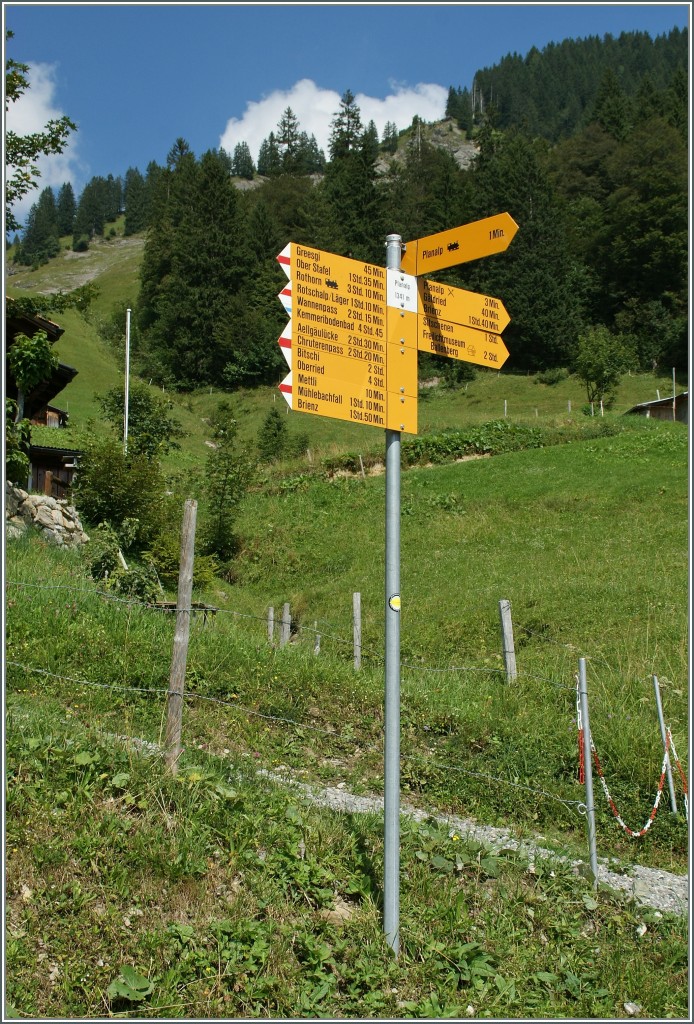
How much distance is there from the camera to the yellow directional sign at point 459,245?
4328 mm

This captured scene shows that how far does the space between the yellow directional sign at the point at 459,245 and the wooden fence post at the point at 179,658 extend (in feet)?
8.49

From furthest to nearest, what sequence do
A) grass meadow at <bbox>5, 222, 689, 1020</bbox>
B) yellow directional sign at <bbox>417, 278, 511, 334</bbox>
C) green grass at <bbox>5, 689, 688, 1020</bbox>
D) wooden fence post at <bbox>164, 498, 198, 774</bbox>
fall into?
wooden fence post at <bbox>164, 498, 198, 774</bbox> → yellow directional sign at <bbox>417, 278, 511, 334</bbox> → grass meadow at <bbox>5, 222, 689, 1020</bbox> → green grass at <bbox>5, 689, 688, 1020</bbox>

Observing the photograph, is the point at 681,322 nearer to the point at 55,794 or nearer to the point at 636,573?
the point at 636,573

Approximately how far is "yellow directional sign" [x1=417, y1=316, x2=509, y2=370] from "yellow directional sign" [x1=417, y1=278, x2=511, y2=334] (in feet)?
0.13

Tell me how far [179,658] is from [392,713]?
1.87m

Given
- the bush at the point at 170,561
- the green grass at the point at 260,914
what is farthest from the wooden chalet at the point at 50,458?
the green grass at the point at 260,914

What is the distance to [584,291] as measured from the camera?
75.9 meters

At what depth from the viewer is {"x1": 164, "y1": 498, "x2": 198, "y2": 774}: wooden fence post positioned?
5195 mm

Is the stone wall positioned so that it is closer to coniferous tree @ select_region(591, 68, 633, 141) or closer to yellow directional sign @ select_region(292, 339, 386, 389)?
yellow directional sign @ select_region(292, 339, 386, 389)

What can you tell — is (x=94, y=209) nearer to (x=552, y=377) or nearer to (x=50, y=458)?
(x=552, y=377)

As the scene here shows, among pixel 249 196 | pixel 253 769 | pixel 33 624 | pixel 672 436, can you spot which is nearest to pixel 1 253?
pixel 33 624

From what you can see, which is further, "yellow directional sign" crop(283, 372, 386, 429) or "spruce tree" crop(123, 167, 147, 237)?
"spruce tree" crop(123, 167, 147, 237)

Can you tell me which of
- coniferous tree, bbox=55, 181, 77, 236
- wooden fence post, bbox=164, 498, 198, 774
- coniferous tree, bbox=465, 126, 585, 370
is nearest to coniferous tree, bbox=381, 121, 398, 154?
coniferous tree, bbox=55, 181, 77, 236

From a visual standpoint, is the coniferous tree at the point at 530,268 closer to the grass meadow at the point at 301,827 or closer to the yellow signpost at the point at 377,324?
the grass meadow at the point at 301,827
